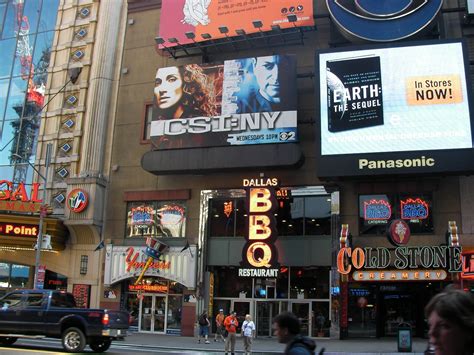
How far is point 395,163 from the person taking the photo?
26.4m

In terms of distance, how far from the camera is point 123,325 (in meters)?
18.0

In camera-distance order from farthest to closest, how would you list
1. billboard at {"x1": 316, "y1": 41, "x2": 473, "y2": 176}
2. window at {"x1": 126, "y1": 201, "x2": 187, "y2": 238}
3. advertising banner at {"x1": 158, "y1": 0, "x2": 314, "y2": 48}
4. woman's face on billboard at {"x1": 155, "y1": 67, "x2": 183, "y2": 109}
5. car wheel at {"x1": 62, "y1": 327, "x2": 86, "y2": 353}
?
woman's face on billboard at {"x1": 155, "y1": 67, "x2": 183, "y2": 109}, window at {"x1": 126, "y1": 201, "x2": 187, "y2": 238}, advertising banner at {"x1": 158, "y1": 0, "x2": 314, "y2": 48}, billboard at {"x1": 316, "y1": 41, "x2": 473, "y2": 176}, car wheel at {"x1": 62, "y1": 327, "x2": 86, "y2": 353}

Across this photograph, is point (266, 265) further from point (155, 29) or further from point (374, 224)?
point (155, 29)

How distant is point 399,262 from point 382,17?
1341cm

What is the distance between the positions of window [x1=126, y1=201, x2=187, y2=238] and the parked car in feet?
43.1

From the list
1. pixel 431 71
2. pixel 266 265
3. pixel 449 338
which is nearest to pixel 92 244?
pixel 266 265

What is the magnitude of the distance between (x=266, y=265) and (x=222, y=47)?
45.5 feet

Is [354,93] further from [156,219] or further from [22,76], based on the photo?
[22,76]

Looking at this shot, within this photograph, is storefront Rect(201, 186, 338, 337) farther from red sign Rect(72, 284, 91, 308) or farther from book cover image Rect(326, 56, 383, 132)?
red sign Rect(72, 284, 91, 308)

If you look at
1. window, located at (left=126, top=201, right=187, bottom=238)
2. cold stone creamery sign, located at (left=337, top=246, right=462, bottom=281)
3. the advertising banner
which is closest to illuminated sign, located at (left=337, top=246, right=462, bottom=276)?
cold stone creamery sign, located at (left=337, top=246, right=462, bottom=281)

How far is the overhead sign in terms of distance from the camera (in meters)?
28.4

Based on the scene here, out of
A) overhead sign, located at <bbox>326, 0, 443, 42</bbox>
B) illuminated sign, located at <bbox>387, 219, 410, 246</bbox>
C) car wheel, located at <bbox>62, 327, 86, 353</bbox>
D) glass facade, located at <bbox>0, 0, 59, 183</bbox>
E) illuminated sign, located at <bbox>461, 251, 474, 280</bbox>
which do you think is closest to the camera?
car wheel, located at <bbox>62, 327, 86, 353</bbox>

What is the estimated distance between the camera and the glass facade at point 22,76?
Answer: 37.1 metres

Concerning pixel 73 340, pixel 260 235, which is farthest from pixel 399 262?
pixel 73 340
